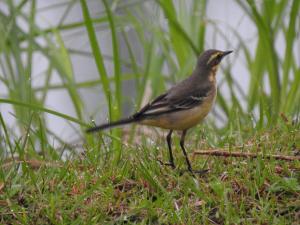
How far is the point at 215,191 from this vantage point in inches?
217

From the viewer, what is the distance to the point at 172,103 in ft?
22.0

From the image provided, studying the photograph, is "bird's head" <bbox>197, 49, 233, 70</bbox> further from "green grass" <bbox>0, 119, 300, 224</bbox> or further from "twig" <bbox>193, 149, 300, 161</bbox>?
"twig" <bbox>193, 149, 300, 161</bbox>

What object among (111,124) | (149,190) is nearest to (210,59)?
(111,124)

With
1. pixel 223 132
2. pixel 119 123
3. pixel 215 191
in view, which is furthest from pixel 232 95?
pixel 215 191

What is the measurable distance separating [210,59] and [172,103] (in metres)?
0.77

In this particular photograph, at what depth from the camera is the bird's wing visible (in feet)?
21.4

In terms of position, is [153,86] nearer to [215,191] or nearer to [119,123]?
[119,123]

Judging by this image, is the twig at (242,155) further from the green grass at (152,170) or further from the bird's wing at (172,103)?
the bird's wing at (172,103)

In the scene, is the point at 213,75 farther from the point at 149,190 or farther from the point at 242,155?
the point at 149,190

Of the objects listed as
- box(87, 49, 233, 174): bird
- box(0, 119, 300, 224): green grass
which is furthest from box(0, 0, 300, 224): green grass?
box(87, 49, 233, 174): bird

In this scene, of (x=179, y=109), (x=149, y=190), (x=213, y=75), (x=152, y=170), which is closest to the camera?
(x=149, y=190)

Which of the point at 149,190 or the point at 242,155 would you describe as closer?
the point at 149,190

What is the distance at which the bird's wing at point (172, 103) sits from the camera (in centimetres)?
652

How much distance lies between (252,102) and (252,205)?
3297mm
